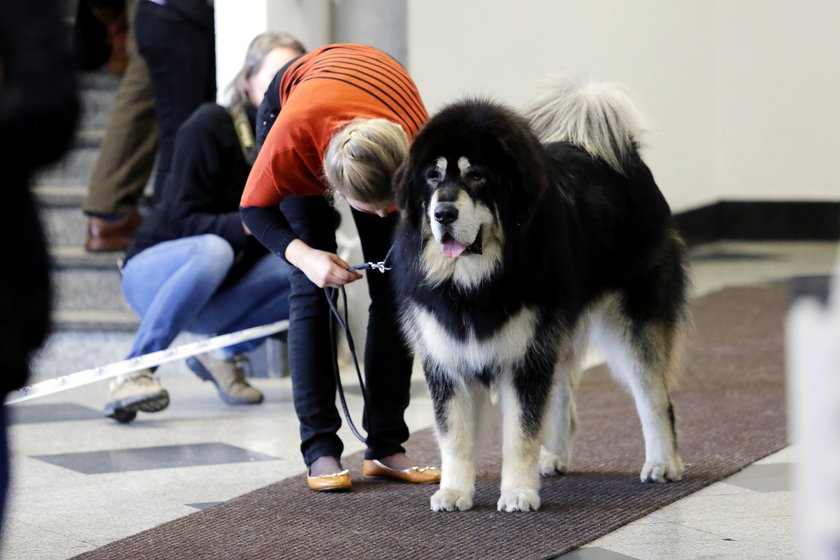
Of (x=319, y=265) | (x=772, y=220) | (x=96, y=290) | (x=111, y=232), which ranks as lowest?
(x=772, y=220)

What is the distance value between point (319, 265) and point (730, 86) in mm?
5562

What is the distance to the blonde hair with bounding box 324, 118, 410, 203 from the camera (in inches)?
92.7

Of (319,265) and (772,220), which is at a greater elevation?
(319,265)

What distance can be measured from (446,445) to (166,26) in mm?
2223

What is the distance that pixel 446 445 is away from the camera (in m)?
2.54

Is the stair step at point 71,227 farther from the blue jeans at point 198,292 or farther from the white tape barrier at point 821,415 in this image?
the white tape barrier at point 821,415

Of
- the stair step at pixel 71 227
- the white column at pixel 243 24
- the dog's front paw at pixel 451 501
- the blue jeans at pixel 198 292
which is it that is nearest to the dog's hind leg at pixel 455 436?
the dog's front paw at pixel 451 501

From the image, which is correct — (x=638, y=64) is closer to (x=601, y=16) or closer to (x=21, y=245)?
(x=601, y=16)

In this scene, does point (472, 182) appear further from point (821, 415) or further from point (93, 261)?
point (93, 261)

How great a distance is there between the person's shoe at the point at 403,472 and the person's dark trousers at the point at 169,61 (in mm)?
1661

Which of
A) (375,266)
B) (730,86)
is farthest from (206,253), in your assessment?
(730,86)

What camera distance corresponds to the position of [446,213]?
2.28 m

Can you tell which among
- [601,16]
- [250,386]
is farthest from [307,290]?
[601,16]

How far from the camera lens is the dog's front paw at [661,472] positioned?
9.05ft
